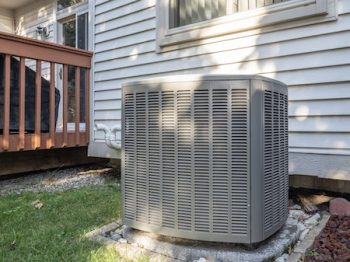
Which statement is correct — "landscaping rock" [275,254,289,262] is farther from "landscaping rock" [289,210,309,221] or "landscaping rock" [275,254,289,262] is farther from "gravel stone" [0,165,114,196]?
"gravel stone" [0,165,114,196]

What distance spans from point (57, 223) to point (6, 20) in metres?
7.23

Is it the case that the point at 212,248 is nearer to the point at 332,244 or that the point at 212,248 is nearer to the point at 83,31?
the point at 332,244

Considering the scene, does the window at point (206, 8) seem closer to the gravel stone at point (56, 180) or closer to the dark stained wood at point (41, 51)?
the dark stained wood at point (41, 51)

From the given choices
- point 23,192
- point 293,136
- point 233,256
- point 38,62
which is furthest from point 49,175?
point 233,256

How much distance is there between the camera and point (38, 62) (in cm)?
454

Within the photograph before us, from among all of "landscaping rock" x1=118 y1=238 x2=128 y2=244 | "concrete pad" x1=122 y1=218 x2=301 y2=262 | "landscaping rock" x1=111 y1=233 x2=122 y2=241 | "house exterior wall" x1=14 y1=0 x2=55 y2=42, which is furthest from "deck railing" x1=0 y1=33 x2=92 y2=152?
"house exterior wall" x1=14 y1=0 x2=55 y2=42

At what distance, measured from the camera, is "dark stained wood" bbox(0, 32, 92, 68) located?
13.7ft

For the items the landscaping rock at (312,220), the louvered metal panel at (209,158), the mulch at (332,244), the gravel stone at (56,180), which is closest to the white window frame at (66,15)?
the gravel stone at (56,180)

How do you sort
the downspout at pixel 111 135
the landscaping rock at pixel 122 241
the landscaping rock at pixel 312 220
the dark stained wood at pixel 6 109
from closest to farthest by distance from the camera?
1. the landscaping rock at pixel 122 241
2. the landscaping rock at pixel 312 220
3. the dark stained wood at pixel 6 109
4. the downspout at pixel 111 135

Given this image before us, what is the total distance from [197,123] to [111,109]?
3033mm

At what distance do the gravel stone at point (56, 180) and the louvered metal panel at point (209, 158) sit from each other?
87.4 inches

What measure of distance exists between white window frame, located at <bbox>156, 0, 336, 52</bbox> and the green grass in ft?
5.88

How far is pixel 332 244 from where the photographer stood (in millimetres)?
2180

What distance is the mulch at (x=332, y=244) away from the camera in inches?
79.5
